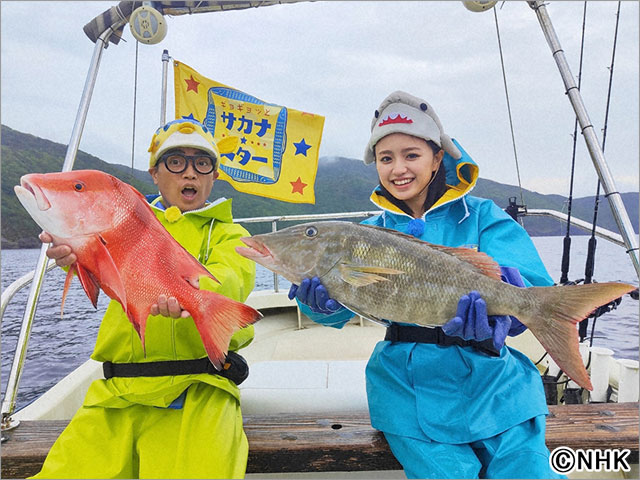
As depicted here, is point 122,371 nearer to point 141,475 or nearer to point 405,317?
point 141,475

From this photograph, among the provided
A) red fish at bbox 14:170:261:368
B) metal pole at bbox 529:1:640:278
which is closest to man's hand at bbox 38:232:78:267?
red fish at bbox 14:170:261:368

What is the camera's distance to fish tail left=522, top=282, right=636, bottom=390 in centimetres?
166

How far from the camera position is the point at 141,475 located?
1.97 meters

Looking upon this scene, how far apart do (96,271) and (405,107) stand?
178 centimetres

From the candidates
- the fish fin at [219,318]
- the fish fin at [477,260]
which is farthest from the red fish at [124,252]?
the fish fin at [477,260]

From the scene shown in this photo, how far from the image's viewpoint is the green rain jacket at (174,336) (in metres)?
2.05

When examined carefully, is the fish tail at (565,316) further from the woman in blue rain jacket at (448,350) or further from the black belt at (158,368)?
the black belt at (158,368)

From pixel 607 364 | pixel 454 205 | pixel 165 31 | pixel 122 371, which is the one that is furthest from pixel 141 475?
pixel 607 364

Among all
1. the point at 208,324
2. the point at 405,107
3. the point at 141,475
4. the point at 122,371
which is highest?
the point at 405,107

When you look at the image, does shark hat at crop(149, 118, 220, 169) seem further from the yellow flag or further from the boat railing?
the yellow flag

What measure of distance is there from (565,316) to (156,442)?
6.70 ft

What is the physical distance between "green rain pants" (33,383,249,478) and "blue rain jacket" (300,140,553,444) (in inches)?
28.1

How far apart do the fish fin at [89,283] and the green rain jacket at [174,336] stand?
0.52 metres

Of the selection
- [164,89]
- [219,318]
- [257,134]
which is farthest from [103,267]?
[257,134]
